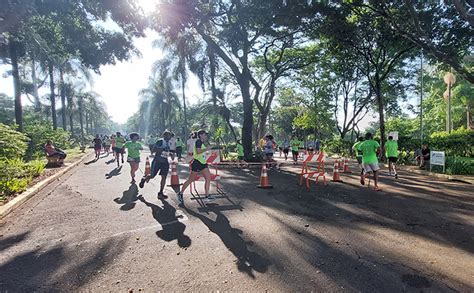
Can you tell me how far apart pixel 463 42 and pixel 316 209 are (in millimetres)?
14039

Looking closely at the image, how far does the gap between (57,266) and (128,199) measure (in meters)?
3.79

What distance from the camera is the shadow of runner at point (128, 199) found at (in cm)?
665

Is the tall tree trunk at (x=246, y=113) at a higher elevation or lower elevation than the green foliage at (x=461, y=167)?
higher

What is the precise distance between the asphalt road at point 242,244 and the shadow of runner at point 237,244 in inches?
0.6

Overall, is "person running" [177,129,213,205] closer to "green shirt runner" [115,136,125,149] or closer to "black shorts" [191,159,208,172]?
"black shorts" [191,159,208,172]

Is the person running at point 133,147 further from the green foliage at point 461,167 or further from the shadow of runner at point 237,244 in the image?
the green foliage at point 461,167

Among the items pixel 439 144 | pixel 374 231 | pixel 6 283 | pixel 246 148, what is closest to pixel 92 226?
pixel 6 283

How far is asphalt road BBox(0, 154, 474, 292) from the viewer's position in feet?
10.8

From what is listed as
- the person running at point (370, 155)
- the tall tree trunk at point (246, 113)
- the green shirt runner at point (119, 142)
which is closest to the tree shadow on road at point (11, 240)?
the person running at point (370, 155)

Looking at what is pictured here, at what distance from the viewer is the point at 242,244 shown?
4.33 metres

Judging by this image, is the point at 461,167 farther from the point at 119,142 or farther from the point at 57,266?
the point at 119,142

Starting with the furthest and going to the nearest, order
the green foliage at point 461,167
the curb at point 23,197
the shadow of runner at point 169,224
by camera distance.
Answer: the green foliage at point 461,167 < the curb at point 23,197 < the shadow of runner at point 169,224

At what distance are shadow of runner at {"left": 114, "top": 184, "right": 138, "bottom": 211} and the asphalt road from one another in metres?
0.05

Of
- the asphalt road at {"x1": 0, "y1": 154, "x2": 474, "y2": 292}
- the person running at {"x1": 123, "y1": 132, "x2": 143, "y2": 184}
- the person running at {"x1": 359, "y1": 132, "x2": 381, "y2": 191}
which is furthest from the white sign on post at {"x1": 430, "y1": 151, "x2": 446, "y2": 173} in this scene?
the person running at {"x1": 123, "y1": 132, "x2": 143, "y2": 184}
